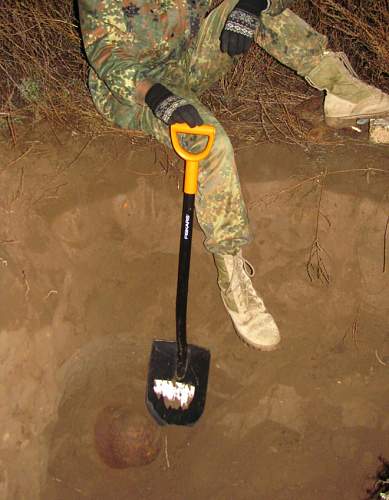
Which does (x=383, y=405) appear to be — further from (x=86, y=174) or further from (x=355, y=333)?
(x=86, y=174)

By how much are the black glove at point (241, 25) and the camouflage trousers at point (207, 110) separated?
0.06 m

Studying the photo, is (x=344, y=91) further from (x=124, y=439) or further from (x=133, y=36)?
(x=124, y=439)

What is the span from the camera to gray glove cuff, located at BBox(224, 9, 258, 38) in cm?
230

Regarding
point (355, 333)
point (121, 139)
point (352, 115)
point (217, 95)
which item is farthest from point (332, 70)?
point (355, 333)

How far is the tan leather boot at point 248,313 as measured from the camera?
8.53 feet

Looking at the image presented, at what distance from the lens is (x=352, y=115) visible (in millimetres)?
2689

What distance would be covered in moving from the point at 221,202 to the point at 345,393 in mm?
1298

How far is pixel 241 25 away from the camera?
91.0 inches

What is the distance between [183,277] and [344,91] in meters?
1.33

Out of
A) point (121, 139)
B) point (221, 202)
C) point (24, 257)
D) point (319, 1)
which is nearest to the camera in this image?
point (221, 202)

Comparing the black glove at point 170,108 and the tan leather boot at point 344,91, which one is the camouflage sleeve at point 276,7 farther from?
the black glove at point 170,108

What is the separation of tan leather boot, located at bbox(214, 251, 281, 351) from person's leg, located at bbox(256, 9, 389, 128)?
1.02m

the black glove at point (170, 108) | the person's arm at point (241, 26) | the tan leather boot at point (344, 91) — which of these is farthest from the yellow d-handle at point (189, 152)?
the tan leather boot at point (344, 91)

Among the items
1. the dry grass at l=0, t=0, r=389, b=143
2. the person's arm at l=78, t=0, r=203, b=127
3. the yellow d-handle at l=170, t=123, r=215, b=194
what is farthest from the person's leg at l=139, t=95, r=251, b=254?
the dry grass at l=0, t=0, r=389, b=143
